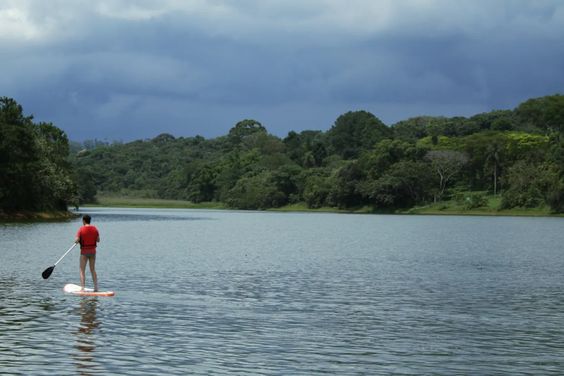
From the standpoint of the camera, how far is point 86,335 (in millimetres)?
23422

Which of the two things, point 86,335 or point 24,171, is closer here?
point 86,335

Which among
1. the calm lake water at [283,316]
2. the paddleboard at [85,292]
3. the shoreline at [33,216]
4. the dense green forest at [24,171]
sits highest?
the dense green forest at [24,171]

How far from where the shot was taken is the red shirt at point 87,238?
32312 millimetres

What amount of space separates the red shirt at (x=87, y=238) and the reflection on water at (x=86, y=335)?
86.2 inches

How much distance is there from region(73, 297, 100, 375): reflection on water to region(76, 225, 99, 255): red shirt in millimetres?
2190

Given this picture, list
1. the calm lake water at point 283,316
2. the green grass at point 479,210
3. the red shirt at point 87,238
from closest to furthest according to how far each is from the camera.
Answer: the calm lake water at point 283,316 < the red shirt at point 87,238 < the green grass at point 479,210

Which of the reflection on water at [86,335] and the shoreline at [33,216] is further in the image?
the shoreline at [33,216]

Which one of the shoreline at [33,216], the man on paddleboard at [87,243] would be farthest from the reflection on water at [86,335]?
the shoreline at [33,216]

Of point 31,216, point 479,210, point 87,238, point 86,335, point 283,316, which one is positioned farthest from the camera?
point 479,210

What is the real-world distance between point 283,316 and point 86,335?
7128mm

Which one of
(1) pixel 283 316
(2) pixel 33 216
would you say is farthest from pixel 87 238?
(2) pixel 33 216

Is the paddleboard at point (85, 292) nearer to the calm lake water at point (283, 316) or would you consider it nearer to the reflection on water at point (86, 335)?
the calm lake water at point (283, 316)

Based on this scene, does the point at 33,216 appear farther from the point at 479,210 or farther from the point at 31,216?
the point at 479,210

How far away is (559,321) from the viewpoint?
2806 cm
